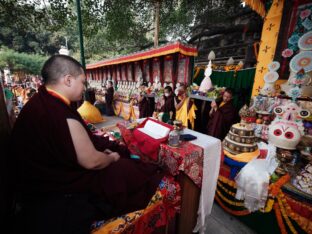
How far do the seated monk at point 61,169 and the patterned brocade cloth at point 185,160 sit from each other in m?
0.35

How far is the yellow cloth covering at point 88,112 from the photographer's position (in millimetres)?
4852

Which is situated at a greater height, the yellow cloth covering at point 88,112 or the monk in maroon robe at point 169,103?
the monk in maroon robe at point 169,103

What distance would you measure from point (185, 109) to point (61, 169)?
159 inches

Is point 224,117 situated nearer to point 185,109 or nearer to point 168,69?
point 185,109

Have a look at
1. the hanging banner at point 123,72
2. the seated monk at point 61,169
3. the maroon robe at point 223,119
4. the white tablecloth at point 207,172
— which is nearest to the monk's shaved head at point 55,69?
the seated monk at point 61,169

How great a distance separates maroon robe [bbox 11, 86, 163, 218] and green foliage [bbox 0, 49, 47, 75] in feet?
91.8

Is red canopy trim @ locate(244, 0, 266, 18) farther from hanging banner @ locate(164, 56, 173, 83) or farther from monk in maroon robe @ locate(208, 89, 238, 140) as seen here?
hanging banner @ locate(164, 56, 173, 83)

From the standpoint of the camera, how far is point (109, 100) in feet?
26.4

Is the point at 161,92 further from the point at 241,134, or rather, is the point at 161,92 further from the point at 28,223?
the point at 28,223

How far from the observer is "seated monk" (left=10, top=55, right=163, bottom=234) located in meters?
0.99

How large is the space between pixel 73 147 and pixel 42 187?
35 centimetres

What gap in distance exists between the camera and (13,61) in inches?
862

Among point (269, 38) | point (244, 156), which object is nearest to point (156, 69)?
point (269, 38)

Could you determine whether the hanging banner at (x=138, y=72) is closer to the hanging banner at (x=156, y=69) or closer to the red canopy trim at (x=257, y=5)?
the hanging banner at (x=156, y=69)
